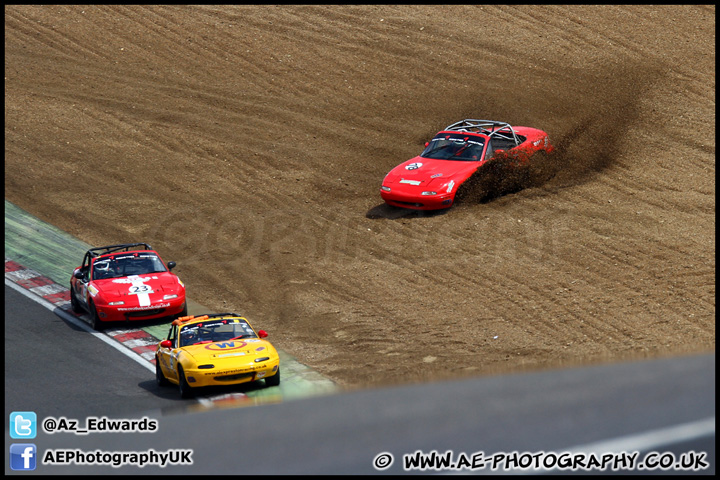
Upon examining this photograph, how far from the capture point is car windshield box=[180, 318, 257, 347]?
44.2 feet

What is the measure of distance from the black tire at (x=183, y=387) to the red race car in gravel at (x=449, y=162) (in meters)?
8.04

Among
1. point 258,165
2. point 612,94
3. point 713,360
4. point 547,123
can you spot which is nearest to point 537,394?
point 713,360

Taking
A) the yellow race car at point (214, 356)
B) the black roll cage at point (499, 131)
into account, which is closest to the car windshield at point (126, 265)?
the yellow race car at point (214, 356)

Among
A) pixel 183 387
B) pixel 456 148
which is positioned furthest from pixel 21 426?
pixel 456 148

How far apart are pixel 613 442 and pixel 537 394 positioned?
3.25 feet

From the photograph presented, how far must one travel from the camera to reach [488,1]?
1334 inches

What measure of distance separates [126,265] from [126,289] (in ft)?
2.79

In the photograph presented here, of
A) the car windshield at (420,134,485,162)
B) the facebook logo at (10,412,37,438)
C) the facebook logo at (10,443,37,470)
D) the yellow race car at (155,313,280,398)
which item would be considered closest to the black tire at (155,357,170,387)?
the yellow race car at (155,313,280,398)

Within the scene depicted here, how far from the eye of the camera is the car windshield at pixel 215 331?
530 inches

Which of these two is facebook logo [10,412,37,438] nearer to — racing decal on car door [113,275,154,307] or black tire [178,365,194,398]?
black tire [178,365,194,398]

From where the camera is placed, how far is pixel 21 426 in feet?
27.9

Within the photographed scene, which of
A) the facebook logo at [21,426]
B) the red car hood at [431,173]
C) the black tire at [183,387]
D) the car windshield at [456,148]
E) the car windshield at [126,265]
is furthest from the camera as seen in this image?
the car windshield at [456,148]

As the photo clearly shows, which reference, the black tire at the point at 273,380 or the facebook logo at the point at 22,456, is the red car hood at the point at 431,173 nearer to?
the black tire at the point at 273,380

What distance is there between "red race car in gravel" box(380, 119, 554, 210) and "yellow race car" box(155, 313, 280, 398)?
6.51m
